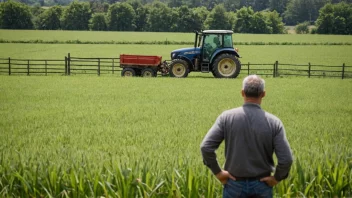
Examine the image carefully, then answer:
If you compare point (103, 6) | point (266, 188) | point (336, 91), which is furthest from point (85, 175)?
point (103, 6)

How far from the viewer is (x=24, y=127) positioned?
11.4 meters

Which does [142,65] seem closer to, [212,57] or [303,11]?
[212,57]

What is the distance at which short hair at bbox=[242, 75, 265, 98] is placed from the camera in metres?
3.87

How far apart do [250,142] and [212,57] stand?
2073 cm

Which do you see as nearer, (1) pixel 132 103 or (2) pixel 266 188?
(2) pixel 266 188

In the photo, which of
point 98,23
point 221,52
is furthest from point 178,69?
point 98,23

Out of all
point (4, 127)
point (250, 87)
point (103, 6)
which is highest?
point (103, 6)

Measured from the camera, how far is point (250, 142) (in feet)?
12.9

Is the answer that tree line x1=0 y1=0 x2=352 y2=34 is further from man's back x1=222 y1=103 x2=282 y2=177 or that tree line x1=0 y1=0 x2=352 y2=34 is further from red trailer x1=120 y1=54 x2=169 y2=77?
man's back x1=222 y1=103 x2=282 y2=177

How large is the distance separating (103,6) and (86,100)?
125 m

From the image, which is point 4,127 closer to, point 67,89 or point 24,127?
point 24,127

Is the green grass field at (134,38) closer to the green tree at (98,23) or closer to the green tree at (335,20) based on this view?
the green tree at (335,20)

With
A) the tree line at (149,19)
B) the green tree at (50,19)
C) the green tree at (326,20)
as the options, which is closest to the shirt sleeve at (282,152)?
the tree line at (149,19)

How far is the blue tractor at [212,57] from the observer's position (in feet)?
81.0
